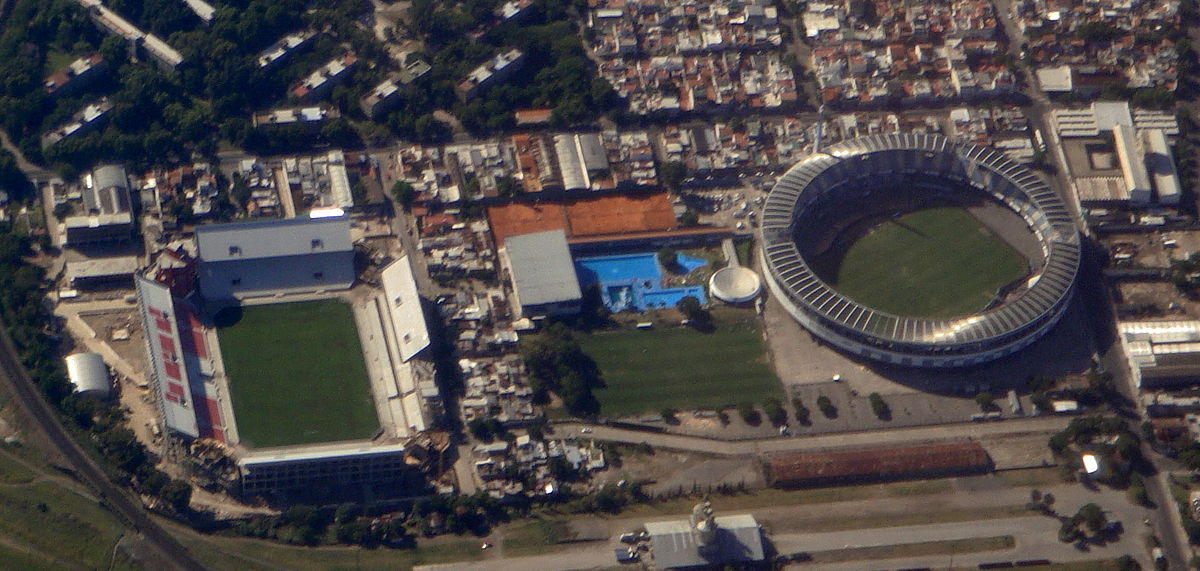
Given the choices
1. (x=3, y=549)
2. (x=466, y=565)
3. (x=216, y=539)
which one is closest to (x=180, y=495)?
(x=216, y=539)

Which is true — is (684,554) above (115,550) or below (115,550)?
below

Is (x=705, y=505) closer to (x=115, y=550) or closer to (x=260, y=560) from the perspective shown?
(x=260, y=560)

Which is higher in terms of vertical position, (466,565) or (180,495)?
(180,495)

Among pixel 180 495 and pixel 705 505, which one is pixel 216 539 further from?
pixel 705 505

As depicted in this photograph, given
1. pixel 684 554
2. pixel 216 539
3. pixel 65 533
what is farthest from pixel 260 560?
pixel 684 554

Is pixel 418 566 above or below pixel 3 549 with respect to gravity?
below

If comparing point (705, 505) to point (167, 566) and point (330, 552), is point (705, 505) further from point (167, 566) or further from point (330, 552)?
point (167, 566)
